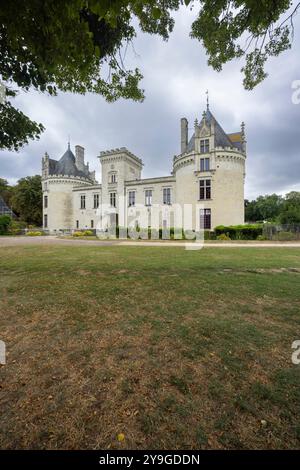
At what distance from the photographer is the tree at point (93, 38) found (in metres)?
2.69

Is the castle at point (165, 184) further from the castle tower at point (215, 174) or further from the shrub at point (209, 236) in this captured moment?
the shrub at point (209, 236)

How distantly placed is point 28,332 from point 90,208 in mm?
33335

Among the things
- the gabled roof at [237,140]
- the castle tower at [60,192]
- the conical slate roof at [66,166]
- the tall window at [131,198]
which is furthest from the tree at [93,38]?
the conical slate roof at [66,166]

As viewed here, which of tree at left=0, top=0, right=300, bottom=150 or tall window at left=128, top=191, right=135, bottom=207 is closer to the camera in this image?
tree at left=0, top=0, right=300, bottom=150

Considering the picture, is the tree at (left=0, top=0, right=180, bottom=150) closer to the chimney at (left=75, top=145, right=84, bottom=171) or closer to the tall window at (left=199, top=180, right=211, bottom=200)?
the tall window at (left=199, top=180, right=211, bottom=200)

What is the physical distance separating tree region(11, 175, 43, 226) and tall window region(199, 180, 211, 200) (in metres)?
30.8

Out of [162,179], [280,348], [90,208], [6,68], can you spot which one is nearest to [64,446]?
[280,348]

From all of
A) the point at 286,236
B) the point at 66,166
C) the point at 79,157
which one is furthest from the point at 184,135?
the point at 66,166

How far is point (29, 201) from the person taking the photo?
41.1m

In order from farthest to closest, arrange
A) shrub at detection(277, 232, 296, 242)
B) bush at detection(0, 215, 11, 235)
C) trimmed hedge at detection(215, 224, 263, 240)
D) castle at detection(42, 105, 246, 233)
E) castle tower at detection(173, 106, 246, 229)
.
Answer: bush at detection(0, 215, 11, 235)
castle at detection(42, 105, 246, 233)
castle tower at detection(173, 106, 246, 229)
trimmed hedge at detection(215, 224, 263, 240)
shrub at detection(277, 232, 296, 242)

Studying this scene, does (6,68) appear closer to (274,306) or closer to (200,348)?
(200,348)

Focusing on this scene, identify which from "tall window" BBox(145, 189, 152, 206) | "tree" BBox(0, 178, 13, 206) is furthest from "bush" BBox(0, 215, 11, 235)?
"tree" BBox(0, 178, 13, 206)

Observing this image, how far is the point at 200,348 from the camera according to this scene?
253 cm

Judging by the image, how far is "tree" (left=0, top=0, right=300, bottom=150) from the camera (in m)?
2.69
